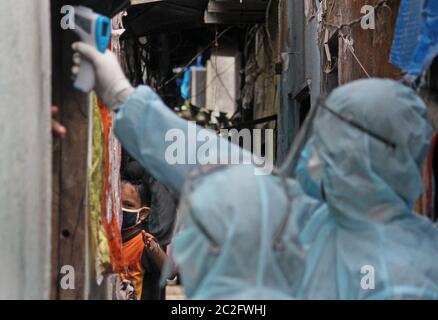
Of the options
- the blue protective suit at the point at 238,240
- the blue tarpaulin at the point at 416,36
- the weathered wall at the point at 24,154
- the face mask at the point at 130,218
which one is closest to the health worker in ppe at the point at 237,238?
the blue protective suit at the point at 238,240

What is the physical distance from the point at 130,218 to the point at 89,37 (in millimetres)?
3754

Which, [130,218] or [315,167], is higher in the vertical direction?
[315,167]

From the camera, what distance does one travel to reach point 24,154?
10.3 ft

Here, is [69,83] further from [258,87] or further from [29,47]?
[258,87]

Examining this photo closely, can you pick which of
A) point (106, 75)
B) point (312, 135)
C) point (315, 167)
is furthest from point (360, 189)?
point (106, 75)

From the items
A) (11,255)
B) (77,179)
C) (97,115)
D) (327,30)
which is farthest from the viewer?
(327,30)

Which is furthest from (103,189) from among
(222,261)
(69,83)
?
(222,261)

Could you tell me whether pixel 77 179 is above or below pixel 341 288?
above

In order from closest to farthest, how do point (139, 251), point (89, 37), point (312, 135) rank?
1. point (89, 37)
2. point (312, 135)
3. point (139, 251)

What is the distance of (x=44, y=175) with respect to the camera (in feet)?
10.6

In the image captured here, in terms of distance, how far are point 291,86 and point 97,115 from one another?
651 cm

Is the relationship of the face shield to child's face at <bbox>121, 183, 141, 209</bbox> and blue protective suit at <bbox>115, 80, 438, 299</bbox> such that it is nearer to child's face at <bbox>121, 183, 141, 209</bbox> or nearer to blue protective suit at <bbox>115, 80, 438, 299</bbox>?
blue protective suit at <bbox>115, 80, 438, 299</bbox>

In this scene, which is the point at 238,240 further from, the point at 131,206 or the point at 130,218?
the point at 131,206

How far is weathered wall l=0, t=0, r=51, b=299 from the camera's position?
10.2 feet
